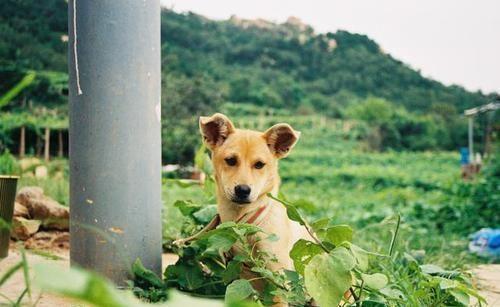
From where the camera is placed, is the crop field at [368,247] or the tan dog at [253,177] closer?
the crop field at [368,247]

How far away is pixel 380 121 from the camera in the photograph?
171ft

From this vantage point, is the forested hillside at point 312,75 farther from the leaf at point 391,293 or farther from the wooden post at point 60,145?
the leaf at point 391,293

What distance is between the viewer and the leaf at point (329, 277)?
221 cm

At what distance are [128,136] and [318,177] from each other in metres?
28.7

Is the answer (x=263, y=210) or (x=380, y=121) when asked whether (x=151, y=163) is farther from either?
(x=380, y=121)

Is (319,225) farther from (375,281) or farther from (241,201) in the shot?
(241,201)

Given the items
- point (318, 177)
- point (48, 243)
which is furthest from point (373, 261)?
point (318, 177)

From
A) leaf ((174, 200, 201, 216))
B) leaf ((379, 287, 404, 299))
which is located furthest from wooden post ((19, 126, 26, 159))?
leaf ((379, 287, 404, 299))

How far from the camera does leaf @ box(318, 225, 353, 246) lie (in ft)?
8.35

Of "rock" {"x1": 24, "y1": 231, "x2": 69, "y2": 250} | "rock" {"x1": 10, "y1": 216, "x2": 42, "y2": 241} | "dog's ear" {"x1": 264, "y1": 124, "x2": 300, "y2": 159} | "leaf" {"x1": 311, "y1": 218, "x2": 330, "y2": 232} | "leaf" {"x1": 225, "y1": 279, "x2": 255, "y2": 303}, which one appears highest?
"dog's ear" {"x1": 264, "y1": 124, "x2": 300, "y2": 159}

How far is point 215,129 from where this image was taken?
3.36 m

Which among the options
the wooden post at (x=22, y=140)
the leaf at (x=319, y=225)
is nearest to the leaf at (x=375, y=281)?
the leaf at (x=319, y=225)

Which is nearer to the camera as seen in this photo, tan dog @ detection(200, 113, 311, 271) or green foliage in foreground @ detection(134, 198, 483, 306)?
green foliage in foreground @ detection(134, 198, 483, 306)

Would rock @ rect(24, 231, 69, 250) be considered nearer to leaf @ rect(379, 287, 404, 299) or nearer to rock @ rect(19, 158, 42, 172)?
rock @ rect(19, 158, 42, 172)
